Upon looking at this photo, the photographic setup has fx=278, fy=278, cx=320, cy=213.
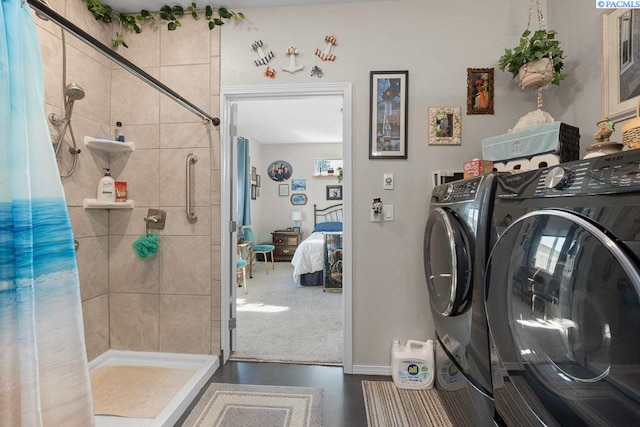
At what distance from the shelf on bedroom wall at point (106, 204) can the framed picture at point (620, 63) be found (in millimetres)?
2984

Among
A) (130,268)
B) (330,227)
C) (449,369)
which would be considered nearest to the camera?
(449,369)

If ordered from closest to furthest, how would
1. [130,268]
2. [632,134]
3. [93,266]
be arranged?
[632,134], [93,266], [130,268]

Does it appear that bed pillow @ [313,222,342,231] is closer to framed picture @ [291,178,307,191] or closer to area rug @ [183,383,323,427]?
framed picture @ [291,178,307,191]

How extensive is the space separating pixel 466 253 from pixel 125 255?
2360 millimetres

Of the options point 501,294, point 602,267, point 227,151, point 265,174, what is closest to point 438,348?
point 501,294

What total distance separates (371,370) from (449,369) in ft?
2.12

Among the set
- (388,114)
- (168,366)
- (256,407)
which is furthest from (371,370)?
(388,114)

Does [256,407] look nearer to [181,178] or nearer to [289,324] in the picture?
[289,324]

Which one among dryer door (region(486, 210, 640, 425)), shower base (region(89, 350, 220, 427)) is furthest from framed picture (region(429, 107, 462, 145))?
shower base (region(89, 350, 220, 427))

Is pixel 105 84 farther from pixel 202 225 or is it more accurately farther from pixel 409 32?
pixel 409 32

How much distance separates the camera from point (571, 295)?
2.26 ft

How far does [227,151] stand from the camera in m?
2.13

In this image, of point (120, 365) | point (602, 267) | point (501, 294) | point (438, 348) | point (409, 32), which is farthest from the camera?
point (120, 365)

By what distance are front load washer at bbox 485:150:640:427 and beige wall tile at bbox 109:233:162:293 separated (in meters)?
2.26
